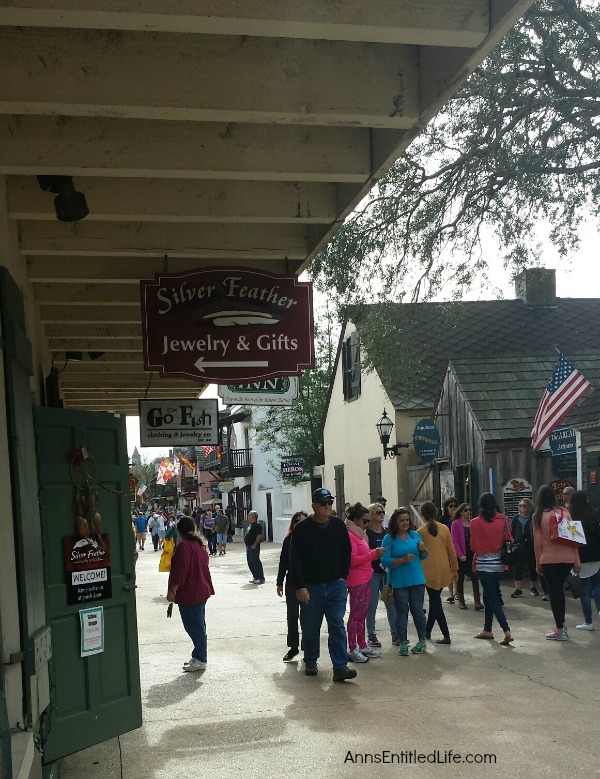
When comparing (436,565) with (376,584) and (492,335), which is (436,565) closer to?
(376,584)

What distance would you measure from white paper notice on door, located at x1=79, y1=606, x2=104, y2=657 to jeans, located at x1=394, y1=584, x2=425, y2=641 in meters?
4.46

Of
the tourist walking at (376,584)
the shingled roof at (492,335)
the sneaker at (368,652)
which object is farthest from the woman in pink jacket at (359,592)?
the shingled roof at (492,335)

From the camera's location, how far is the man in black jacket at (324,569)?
914 cm

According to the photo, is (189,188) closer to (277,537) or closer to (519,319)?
(519,319)

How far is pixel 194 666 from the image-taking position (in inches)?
396

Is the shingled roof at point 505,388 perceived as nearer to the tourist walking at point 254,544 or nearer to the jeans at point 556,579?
the tourist walking at point 254,544

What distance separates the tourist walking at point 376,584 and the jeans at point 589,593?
2.31m

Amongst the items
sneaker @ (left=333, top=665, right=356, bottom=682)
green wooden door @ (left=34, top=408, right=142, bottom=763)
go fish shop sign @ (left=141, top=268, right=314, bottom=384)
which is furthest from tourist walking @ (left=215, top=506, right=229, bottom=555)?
go fish shop sign @ (left=141, top=268, right=314, bottom=384)

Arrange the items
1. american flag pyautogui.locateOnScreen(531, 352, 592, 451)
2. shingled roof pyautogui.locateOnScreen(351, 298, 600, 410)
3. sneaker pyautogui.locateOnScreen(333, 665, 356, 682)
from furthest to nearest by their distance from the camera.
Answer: shingled roof pyautogui.locateOnScreen(351, 298, 600, 410) → american flag pyautogui.locateOnScreen(531, 352, 592, 451) → sneaker pyautogui.locateOnScreen(333, 665, 356, 682)

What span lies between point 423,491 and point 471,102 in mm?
10729

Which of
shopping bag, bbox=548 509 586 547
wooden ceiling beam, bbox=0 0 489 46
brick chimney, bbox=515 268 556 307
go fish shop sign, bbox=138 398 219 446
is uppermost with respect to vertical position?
brick chimney, bbox=515 268 556 307

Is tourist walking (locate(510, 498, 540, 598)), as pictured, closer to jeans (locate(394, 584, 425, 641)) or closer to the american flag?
the american flag

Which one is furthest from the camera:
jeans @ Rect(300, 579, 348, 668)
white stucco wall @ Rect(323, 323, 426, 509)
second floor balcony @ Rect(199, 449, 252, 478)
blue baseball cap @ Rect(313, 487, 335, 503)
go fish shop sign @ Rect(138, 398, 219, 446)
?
second floor balcony @ Rect(199, 449, 252, 478)

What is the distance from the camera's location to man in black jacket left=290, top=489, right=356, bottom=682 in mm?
9141
